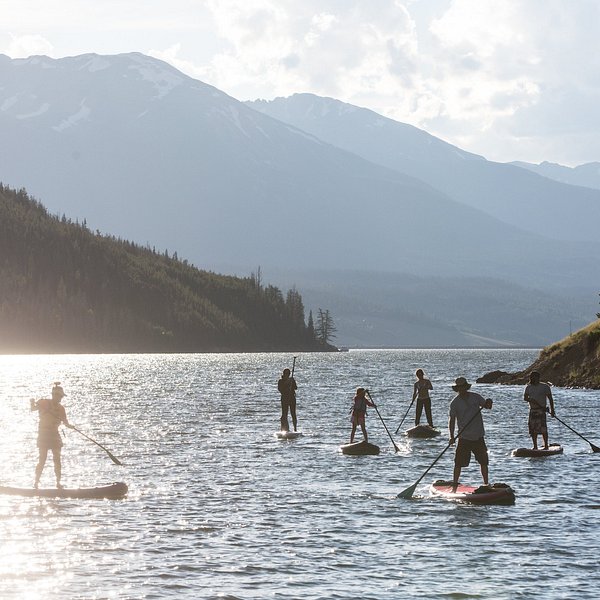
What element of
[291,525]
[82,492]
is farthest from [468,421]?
[82,492]

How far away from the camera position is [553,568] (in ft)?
80.7

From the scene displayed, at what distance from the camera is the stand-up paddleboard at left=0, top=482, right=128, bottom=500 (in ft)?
112

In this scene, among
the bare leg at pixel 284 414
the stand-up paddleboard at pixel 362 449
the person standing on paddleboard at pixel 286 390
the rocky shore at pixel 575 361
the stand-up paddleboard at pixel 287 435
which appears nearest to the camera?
the stand-up paddleboard at pixel 362 449

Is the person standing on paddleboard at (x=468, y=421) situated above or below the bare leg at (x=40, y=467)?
above

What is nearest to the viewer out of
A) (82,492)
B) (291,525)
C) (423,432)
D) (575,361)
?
(291,525)

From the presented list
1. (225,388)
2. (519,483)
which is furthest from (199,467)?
(225,388)

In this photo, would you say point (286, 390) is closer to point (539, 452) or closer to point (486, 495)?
point (539, 452)

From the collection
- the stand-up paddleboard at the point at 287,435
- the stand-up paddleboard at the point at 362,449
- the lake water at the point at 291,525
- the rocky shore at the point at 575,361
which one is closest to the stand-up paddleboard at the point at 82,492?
the lake water at the point at 291,525

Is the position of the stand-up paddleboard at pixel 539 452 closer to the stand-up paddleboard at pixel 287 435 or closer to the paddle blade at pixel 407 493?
the paddle blade at pixel 407 493

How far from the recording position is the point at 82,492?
3444cm

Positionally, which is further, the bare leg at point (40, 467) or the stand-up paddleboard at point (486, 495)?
the bare leg at point (40, 467)

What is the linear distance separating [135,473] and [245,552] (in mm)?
Result: 15649

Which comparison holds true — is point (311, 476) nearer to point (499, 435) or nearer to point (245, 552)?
point (245, 552)

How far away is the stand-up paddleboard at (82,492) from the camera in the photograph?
34.2 metres
